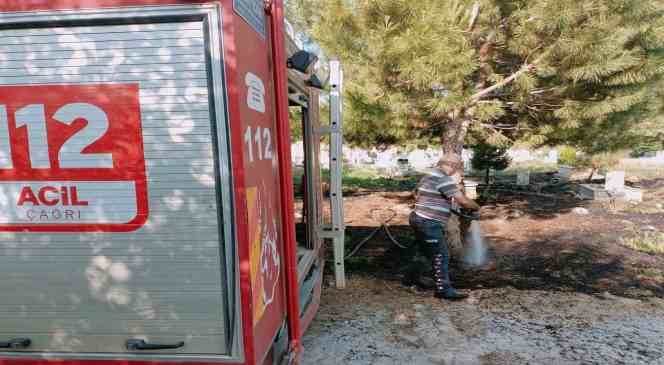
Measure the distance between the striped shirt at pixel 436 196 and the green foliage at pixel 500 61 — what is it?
1029mm

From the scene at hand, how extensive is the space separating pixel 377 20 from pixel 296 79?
7.42 feet

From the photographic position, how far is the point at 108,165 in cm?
181

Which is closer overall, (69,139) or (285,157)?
(69,139)

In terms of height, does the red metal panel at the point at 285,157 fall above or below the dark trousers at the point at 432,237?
above

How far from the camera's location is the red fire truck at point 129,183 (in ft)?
5.76

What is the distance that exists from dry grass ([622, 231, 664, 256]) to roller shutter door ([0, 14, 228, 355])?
23.3 feet

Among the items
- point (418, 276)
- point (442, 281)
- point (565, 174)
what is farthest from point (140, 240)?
point (565, 174)

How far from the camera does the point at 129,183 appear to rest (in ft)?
5.96

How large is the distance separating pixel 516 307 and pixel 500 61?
3337 millimetres

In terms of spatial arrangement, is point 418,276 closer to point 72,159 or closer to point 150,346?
point 150,346

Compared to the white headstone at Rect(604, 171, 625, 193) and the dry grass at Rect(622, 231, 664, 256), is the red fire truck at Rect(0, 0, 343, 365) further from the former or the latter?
the white headstone at Rect(604, 171, 625, 193)

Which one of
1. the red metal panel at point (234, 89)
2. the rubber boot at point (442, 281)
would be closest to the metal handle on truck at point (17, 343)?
the red metal panel at point (234, 89)

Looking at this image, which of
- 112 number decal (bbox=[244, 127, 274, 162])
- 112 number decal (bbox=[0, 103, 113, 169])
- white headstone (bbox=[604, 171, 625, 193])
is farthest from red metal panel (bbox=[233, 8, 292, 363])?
white headstone (bbox=[604, 171, 625, 193])

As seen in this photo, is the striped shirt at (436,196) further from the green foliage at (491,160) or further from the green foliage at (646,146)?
the green foliage at (491,160)
